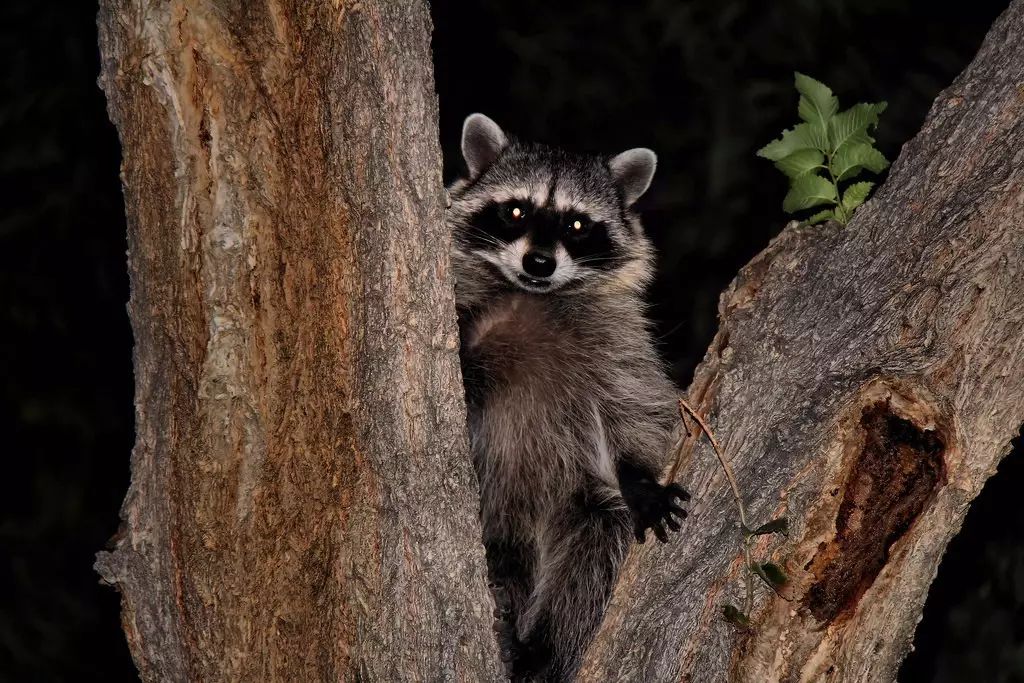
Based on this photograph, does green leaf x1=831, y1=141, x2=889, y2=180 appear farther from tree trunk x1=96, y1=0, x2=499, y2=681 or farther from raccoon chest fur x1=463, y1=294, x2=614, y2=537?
raccoon chest fur x1=463, y1=294, x2=614, y2=537

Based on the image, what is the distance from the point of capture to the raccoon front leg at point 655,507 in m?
2.35

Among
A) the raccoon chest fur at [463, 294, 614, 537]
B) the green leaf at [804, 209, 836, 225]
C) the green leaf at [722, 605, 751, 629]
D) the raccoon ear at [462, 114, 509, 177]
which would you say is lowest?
the raccoon chest fur at [463, 294, 614, 537]

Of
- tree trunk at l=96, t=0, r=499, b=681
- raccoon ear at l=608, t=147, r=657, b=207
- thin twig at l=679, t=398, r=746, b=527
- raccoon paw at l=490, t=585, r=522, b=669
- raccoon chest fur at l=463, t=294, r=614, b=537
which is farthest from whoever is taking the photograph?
raccoon ear at l=608, t=147, r=657, b=207

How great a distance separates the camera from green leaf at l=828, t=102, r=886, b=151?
90.1 inches

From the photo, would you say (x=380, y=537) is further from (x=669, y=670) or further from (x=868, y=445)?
(x=868, y=445)

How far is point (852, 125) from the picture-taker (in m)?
2.30

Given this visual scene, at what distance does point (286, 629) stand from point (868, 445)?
109 cm

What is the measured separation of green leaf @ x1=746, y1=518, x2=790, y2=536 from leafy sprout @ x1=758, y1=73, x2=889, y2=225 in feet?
2.04

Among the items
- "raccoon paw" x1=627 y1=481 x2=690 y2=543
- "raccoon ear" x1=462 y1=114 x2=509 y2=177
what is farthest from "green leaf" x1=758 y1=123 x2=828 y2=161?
"raccoon ear" x1=462 y1=114 x2=509 y2=177

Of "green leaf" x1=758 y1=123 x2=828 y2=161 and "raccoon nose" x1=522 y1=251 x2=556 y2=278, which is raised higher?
"green leaf" x1=758 y1=123 x2=828 y2=161

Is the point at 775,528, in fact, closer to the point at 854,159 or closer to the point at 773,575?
the point at 773,575

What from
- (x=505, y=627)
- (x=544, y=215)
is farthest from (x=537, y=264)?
(x=505, y=627)

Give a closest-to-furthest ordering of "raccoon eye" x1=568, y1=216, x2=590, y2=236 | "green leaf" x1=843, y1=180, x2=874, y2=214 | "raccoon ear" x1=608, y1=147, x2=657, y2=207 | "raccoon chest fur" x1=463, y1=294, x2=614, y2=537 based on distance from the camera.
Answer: "green leaf" x1=843, y1=180, x2=874, y2=214
"raccoon chest fur" x1=463, y1=294, x2=614, y2=537
"raccoon eye" x1=568, y1=216, x2=590, y2=236
"raccoon ear" x1=608, y1=147, x2=657, y2=207

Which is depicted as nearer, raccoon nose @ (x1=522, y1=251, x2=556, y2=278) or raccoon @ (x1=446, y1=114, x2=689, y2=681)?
raccoon @ (x1=446, y1=114, x2=689, y2=681)
